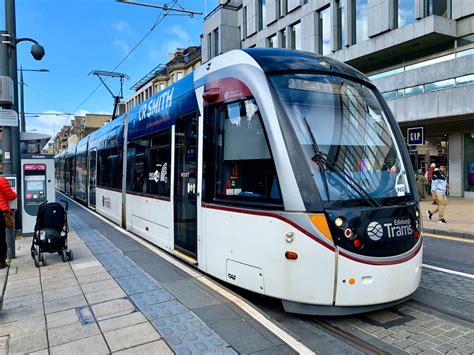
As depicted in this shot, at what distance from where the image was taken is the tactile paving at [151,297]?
15.3ft

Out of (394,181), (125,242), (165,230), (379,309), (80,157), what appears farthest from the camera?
(80,157)

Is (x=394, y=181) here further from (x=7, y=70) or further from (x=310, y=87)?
(x=7, y=70)

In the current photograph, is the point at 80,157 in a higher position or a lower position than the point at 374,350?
higher

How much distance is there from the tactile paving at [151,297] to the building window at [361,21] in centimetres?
2080

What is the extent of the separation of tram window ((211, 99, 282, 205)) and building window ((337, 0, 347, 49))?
2038cm

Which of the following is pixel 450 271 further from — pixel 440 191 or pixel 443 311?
pixel 440 191

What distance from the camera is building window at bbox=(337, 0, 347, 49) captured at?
2295 centimetres

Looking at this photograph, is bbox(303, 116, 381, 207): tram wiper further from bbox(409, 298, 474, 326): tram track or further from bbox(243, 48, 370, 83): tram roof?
bbox(409, 298, 474, 326): tram track

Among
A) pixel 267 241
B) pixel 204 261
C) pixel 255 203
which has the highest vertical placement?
pixel 255 203

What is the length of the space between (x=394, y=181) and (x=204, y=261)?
268 centimetres

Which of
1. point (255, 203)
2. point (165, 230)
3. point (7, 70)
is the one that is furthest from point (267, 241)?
point (7, 70)

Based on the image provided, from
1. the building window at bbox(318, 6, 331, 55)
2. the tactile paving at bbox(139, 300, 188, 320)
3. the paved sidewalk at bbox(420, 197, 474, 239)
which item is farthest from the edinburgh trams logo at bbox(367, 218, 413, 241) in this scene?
the building window at bbox(318, 6, 331, 55)

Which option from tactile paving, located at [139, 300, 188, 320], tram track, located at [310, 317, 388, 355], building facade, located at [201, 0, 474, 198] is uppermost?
building facade, located at [201, 0, 474, 198]

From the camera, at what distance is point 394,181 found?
4566mm
